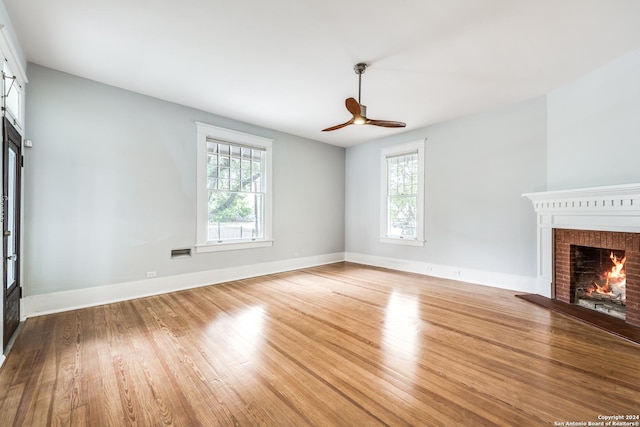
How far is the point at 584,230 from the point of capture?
344 cm

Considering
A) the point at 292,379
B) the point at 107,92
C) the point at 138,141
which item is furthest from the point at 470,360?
the point at 107,92

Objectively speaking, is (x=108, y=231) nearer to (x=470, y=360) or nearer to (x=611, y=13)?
(x=470, y=360)

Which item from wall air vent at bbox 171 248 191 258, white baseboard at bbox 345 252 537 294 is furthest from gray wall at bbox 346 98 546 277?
wall air vent at bbox 171 248 191 258

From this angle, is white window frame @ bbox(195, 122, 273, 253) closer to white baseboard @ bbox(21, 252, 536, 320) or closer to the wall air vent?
the wall air vent

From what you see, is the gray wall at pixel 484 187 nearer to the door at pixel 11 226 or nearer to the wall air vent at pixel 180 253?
the wall air vent at pixel 180 253

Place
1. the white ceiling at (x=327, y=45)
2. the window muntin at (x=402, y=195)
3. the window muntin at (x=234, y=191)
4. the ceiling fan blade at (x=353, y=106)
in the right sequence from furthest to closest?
the window muntin at (x=402, y=195) < the window muntin at (x=234, y=191) < the ceiling fan blade at (x=353, y=106) < the white ceiling at (x=327, y=45)

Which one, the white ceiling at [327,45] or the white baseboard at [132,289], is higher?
the white ceiling at [327,45]

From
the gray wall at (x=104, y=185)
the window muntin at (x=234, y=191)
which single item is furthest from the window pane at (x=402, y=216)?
the gray wall at (x=104, y=185)

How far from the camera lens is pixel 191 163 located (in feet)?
14.7

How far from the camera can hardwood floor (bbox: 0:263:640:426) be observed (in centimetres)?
166

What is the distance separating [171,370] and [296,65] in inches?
130

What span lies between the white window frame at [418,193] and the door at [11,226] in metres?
5.65

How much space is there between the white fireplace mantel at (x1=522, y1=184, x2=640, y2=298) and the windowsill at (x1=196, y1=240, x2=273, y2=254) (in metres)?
4.52

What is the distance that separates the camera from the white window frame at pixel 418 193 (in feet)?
17.9
